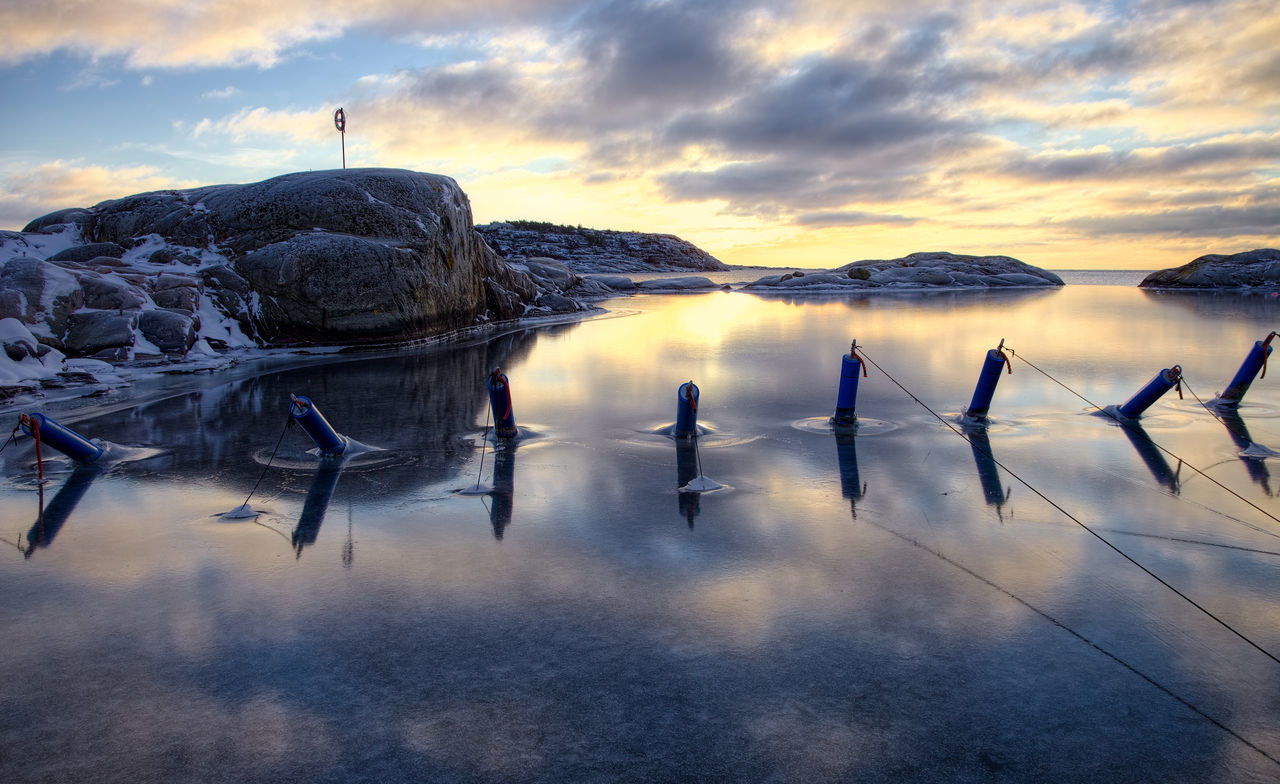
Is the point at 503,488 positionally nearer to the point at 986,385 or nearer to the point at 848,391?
the point at 848,391

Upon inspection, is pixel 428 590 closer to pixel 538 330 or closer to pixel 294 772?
pixel 294 772

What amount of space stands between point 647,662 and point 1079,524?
4.92m

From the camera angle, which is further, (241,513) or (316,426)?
(316,426)

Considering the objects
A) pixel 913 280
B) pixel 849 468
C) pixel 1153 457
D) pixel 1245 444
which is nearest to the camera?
pixel 849 468

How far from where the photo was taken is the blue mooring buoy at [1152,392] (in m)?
11.6

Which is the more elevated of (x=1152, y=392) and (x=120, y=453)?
(x=1152, y=392)

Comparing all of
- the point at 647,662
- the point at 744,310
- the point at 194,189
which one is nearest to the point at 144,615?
the point at 647,662

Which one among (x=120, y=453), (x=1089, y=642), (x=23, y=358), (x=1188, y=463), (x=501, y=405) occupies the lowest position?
(x=1089, y=642)

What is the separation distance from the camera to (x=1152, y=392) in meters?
11.7

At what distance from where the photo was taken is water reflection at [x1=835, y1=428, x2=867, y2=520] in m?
8.17

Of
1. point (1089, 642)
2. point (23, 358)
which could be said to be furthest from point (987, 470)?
point (23, 358)

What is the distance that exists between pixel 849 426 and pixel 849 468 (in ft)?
8.02

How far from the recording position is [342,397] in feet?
46.4

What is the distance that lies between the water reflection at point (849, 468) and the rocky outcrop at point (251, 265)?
15.5 meters
